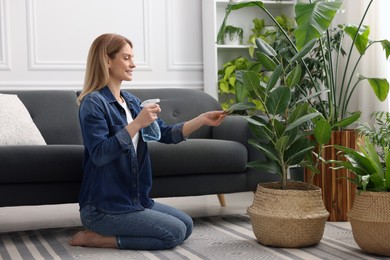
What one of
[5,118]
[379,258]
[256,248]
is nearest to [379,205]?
[379,258]

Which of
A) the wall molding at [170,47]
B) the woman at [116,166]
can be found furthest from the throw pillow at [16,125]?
the wall molding at [170,47]

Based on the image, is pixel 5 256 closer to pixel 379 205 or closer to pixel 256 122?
pixel 256 122

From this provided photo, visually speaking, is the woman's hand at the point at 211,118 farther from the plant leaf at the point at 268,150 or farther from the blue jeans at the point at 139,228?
the blue jeans at the point at 139,228

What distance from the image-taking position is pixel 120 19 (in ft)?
16.1

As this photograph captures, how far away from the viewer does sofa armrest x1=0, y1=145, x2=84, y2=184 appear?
3.06 m

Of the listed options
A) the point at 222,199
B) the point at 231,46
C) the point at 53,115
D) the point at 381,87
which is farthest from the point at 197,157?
the point at 231,46

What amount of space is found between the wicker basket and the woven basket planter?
0.20 meters

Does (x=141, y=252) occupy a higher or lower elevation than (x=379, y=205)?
lower

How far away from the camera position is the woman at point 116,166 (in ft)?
9.13

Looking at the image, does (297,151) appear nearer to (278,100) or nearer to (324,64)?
(278,100)

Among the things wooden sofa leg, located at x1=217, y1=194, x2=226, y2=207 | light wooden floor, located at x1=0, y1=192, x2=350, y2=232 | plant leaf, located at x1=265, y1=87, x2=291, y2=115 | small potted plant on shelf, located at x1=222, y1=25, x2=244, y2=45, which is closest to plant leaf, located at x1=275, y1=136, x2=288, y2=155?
plant leaf, located at x1=265, y1=87, x2=291, y2=115

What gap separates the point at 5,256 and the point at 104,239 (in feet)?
1.36

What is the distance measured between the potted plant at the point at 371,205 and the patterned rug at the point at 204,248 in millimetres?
70

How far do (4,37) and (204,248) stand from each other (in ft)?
8.05
